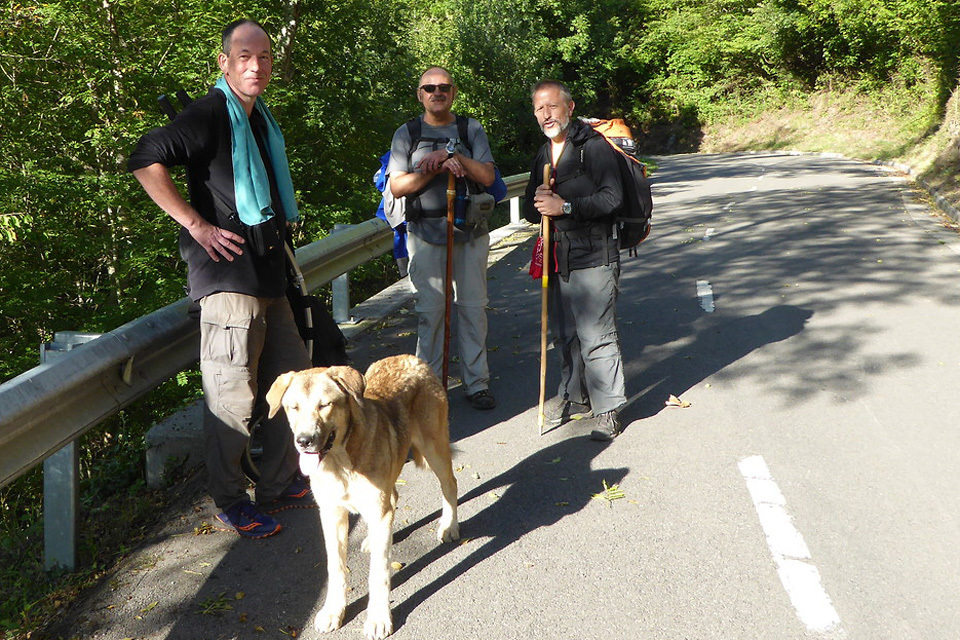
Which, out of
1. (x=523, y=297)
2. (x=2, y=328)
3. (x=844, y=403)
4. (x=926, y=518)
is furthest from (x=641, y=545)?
(x=2, y=328)

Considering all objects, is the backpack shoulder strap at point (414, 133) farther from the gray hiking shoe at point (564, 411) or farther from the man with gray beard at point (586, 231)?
the gray hiking shoe at point (564, 411)

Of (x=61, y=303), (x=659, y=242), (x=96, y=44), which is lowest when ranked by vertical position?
(x=659, y=242)

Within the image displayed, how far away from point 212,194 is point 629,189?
109 inches

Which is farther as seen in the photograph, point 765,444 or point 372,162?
point 372,162

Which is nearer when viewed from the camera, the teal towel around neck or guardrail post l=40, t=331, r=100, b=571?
guardrail post l=40, t=331, r=100, b=571

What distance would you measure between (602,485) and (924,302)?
18.2 ft

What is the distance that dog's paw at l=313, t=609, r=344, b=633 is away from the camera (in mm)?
3443

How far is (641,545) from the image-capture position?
4.04 metres

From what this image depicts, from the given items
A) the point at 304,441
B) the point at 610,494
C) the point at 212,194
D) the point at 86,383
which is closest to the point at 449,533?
the point at 610,494

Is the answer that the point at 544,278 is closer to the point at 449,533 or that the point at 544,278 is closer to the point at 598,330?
the point at 598,330

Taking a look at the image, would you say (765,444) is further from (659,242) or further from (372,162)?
(372,162)

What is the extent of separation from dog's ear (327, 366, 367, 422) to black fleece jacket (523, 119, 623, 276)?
2.50m

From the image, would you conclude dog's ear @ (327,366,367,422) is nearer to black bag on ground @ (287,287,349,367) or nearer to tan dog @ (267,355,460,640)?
tan dog @ (267,355,460,640)

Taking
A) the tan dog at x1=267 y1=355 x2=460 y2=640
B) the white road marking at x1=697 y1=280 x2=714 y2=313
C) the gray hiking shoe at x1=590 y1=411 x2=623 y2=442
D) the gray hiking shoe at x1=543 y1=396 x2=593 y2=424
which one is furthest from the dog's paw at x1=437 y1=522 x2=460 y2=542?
the white road marking at x1=697 y1=280 x2=714 y2=313
